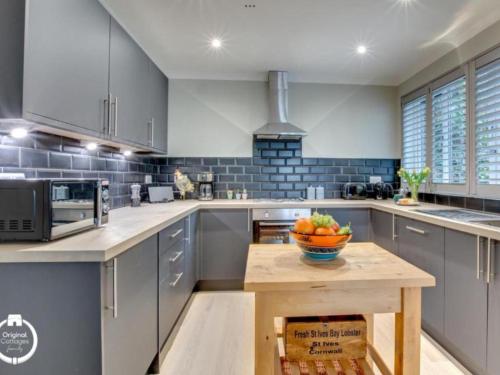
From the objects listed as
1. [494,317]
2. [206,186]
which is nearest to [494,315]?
[494,317]

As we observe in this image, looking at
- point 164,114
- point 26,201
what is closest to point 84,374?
point 26,201

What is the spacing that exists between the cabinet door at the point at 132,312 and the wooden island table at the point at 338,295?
0.55 meters

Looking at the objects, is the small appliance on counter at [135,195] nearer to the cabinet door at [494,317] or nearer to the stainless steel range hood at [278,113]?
the stainless steel range hood at [278,113]

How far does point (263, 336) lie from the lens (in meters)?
1.09

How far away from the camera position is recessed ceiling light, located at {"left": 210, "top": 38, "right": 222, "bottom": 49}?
2.46m

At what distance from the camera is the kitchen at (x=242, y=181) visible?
1106 millimetres

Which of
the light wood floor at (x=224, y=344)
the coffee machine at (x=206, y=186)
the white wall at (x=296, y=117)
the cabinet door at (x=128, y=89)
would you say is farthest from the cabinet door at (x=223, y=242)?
the cabinet door at (x=128, y=89)

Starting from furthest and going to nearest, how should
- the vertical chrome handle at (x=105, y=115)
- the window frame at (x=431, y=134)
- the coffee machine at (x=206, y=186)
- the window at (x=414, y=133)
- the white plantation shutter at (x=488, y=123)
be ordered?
the coffee machine at (x=206, y=186) → the window at (x=414, y=133) → the window frame at (x=431, y=134) → the white plantation shutter at (x=488, y=123) → the vertical chrome handle at (x=105, y=115)

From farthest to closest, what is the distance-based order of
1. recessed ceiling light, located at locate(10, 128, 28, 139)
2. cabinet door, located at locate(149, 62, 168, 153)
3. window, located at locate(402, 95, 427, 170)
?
1. window, located at locate(402, 95, 427, 170)
2. cabinet door, located at locate(149, 62, 168, 153)
3. recessed ceiling light, located at locate(10, 128, 28, 139)

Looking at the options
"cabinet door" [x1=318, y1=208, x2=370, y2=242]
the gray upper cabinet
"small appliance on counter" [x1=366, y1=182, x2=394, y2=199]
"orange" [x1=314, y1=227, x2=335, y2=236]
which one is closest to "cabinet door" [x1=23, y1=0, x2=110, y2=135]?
the gray upper cabinet

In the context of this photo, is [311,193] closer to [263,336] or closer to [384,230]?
[384,230]

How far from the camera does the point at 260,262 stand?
1.30 metres

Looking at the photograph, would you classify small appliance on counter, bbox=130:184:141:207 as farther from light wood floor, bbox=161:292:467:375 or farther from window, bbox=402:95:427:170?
window, bbox=402:95:427:170

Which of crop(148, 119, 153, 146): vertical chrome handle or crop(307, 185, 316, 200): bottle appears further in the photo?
crop(307, 185, 316, 200): bottle
